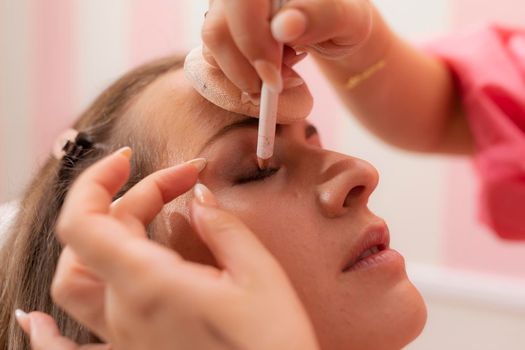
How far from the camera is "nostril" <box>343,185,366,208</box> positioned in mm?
629

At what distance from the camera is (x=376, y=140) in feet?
4.24

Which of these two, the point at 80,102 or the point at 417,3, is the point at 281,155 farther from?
the point at 80,102

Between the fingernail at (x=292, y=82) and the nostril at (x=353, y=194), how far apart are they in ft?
0.42

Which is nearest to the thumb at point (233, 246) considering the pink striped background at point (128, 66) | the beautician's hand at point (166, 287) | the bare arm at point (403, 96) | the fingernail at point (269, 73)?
the beautician's hand at point (166, 287)

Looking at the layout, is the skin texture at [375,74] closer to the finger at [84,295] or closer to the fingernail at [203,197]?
the fingernail at [203,197]

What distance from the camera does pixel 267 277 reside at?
41cm

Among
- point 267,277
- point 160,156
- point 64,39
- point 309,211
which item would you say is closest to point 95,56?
point 64,39

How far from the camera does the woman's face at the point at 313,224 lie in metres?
0.59

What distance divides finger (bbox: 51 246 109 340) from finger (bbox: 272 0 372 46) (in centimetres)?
24

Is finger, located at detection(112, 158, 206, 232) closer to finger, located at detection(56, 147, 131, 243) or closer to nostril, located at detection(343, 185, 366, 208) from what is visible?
finger, located at detection(56, 147, 131, 243)

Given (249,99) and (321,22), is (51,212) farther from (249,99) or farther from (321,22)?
(321,22)

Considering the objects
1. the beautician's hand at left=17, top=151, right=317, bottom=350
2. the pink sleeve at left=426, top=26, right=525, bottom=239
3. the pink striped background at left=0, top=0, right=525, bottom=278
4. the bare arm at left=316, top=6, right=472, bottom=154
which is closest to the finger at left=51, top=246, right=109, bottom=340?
the beautician's hand at left=17, top=151, right=317, bottom=350

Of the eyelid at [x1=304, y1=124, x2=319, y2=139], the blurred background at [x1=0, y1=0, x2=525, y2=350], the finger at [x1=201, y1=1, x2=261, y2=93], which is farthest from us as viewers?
the blurred background at [x1=0, y1=0, x2=525, y2=350]

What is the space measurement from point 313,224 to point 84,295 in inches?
10.2
